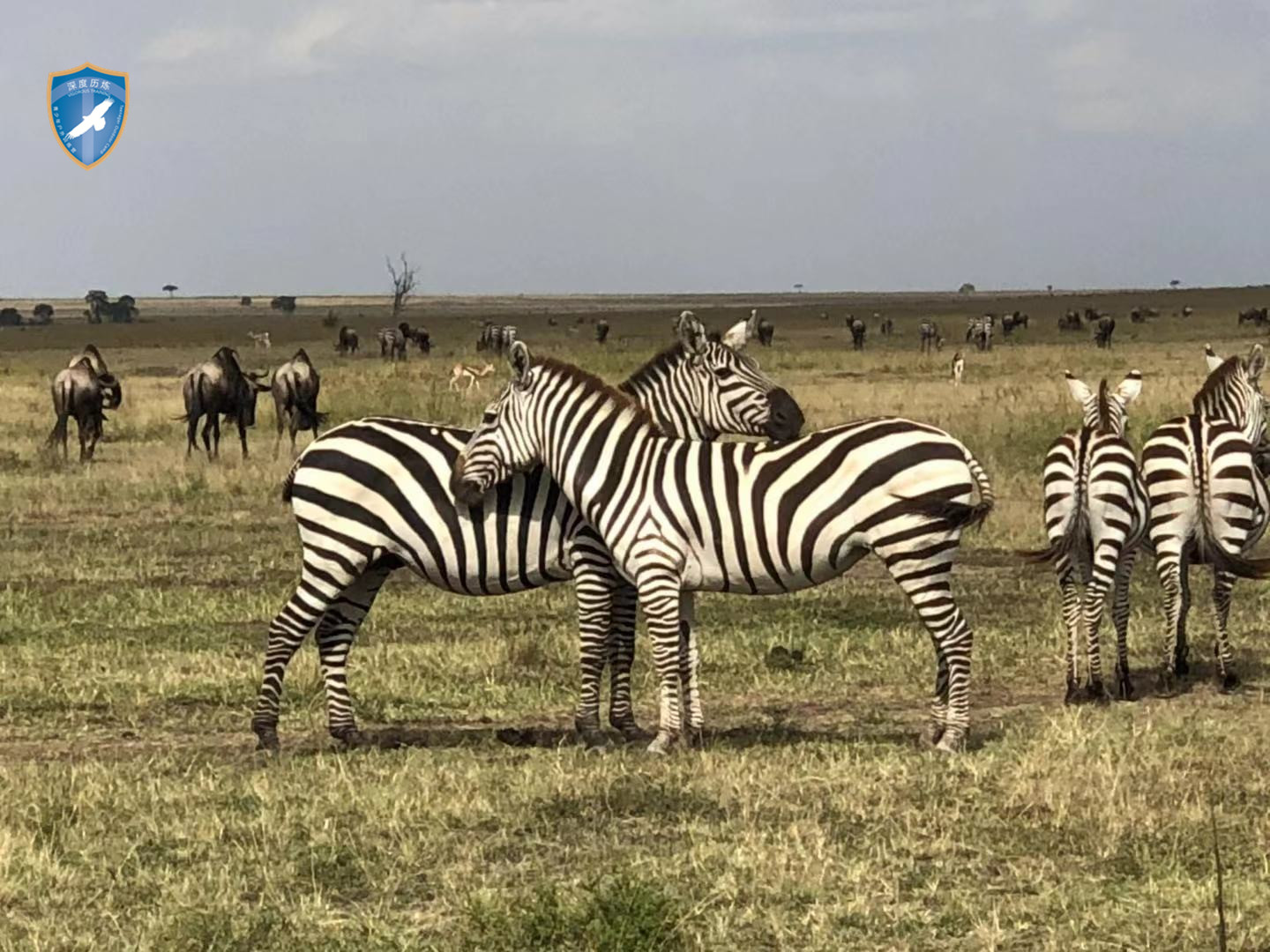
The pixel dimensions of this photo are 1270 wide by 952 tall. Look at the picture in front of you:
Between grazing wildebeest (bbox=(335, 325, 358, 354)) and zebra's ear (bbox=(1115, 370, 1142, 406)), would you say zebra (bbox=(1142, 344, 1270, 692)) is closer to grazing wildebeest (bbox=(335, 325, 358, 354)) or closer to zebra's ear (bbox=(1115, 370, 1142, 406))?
zebra's ear (bbox=(1115, 370, 1142, 406))

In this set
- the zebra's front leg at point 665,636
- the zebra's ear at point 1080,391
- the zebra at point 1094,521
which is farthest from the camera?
the zebra's ear at point 1080,391

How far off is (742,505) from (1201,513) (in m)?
3.25

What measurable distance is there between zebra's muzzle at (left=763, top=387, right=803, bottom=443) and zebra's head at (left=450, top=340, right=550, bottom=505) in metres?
1.36

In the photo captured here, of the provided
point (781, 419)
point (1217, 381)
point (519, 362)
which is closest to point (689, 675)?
point (781, 419)

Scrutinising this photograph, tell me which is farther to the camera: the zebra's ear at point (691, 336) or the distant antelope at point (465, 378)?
the distant antelope at point (465, 378)

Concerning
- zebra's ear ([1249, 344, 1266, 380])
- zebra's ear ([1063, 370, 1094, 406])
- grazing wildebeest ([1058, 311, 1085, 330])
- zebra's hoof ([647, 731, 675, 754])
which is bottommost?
zebra's hoof ([647, 731, 675, 754])

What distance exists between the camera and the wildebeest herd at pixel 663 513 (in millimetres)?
8234

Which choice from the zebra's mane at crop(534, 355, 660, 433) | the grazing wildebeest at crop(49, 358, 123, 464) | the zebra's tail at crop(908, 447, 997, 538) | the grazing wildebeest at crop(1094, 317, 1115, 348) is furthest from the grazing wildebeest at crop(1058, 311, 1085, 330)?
the zebra's tail at crop(908, 447, 997, 538)

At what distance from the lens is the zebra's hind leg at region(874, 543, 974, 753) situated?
8.16 m

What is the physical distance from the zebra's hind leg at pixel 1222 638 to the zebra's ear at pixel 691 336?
332 centimetres

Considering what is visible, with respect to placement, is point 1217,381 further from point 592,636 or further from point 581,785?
point 581,785

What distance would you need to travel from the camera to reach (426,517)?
8695mm

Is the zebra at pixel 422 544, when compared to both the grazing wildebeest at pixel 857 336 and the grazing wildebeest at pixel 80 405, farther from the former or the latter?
the grazing wildebeest at pixel 857 336

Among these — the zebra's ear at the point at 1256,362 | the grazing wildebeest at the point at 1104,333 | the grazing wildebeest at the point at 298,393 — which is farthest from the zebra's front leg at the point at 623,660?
the grazing wildebeest at the point at 1104,333
